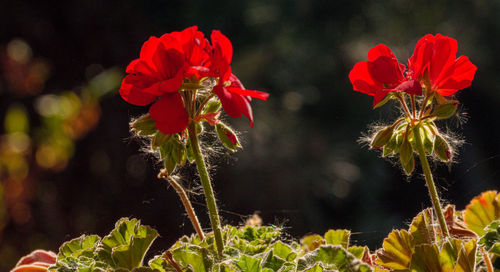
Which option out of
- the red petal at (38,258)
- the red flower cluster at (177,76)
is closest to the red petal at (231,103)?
the red flower cluster at (177,76)

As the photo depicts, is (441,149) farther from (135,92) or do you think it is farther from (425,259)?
(135,92)

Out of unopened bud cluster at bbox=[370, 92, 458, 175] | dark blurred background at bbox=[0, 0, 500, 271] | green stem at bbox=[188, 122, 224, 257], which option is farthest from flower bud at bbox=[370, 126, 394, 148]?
dark blurred background at bbox=[0, 0, 500, 271]

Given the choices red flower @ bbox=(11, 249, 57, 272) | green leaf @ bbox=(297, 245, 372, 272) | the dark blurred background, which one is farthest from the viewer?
the dark blurred background

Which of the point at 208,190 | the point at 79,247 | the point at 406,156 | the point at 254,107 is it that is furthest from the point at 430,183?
the point at 254,107

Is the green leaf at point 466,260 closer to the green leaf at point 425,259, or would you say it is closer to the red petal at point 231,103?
the green leaf at point 425,259

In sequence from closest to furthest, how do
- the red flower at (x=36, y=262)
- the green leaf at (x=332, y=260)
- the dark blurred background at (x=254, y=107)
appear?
the green leaf at (x=332, y=260) → the red flower at (x=36, y=262) → the dark blurred background at (x=254, y=107)

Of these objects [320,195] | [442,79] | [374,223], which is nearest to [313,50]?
[320,195]

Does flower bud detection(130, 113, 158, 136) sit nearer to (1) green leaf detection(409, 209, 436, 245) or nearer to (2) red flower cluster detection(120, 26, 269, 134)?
(2) red flower cluster detection(120, 26, 269, 134)
